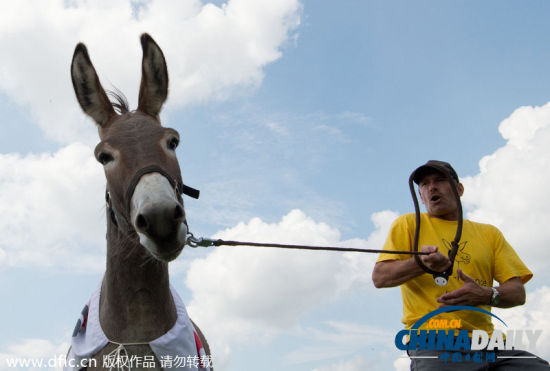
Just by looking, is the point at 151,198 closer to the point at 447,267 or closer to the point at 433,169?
the point at 447,267

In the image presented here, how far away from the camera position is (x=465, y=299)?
4.18 meters

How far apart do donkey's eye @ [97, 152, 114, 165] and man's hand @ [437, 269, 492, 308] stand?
118 inches

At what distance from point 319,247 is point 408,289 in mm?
1033

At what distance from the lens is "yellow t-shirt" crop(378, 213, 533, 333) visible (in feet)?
14.4

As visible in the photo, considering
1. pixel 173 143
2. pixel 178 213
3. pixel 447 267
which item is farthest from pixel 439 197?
pixel 178 213

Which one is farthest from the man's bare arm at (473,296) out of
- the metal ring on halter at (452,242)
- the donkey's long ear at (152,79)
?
the donkey's long ear at (152,79)

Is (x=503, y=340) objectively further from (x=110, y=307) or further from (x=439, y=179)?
(x=110, y=307)

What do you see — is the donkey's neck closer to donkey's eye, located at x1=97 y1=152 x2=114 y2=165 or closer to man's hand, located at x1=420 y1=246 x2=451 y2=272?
donkey's eye, located at x1=97 y1=152 x2=114 y2=165

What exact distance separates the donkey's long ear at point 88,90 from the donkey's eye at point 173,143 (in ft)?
2.77

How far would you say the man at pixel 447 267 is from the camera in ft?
13.7

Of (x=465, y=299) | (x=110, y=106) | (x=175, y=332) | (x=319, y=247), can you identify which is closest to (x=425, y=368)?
(x=465, y=299)

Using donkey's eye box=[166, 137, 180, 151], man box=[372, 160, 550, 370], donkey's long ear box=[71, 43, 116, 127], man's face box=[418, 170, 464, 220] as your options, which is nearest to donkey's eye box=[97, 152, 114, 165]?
donkey's eye box=[166, 137, 180, 151]

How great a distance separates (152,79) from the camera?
491 centimetres

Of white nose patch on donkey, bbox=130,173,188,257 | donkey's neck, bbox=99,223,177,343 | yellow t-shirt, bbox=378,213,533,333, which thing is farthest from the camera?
yellow t-shirt, bbox=378,213,533,333
